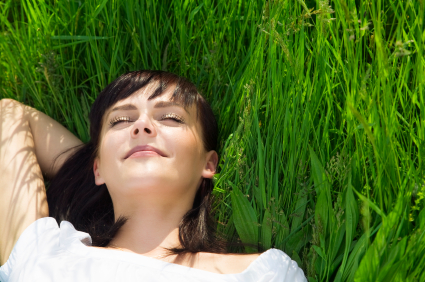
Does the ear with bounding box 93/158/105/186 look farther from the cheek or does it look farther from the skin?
the cheek

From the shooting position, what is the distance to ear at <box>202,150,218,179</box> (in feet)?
5.98

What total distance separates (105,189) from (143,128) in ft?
1.76

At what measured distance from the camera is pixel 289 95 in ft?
5.18

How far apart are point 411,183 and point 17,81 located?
77.4 inches

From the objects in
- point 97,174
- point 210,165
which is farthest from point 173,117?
point 97,174

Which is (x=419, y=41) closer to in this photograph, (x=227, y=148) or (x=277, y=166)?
(x=277, y=166)

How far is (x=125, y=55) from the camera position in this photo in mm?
2119

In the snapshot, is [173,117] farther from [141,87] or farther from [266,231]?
[266,231]

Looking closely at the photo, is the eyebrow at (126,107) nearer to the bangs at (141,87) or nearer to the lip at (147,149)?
the bangs at (141,87)

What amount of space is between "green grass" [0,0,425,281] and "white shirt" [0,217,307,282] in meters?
0.14

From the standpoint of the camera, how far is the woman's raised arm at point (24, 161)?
1.76 metres

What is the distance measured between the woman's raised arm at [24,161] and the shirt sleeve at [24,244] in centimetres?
4

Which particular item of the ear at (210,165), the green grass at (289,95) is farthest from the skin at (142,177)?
the green grass at (289,95)

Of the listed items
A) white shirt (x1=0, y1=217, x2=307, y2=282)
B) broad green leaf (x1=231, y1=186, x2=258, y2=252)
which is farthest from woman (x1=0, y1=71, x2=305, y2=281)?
broad green leaf (x1=231, y1=186, x2=258, y2=252)
